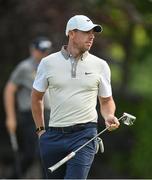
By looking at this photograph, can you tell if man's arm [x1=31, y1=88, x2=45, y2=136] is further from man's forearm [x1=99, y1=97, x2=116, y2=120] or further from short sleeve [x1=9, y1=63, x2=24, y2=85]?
short sleeve [x1=9, y1=63, x2=24, y2=85]

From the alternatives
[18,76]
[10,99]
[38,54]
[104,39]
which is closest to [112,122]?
[38,54]

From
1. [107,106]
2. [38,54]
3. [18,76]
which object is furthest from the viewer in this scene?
[18,76]

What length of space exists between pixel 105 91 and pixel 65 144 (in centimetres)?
61

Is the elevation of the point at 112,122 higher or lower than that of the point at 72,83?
lower

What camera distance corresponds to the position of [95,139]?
9266 mm

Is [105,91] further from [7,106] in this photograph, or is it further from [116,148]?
[116,148]

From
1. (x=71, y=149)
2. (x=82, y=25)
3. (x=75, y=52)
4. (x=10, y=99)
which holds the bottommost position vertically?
(x=10, y=99)

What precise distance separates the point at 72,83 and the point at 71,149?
1.94 ft

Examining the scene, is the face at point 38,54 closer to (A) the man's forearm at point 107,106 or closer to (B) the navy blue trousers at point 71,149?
(A) the man's forearm at point 107,106

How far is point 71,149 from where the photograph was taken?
916 centimetres

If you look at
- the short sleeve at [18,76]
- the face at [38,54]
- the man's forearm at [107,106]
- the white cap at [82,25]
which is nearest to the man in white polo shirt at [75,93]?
the white cap at [82,25]

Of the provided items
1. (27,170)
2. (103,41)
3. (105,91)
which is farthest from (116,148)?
(105,91)

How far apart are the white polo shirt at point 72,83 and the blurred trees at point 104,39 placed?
5070 mm

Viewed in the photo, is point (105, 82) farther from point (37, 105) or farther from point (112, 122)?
point (37, 105)
